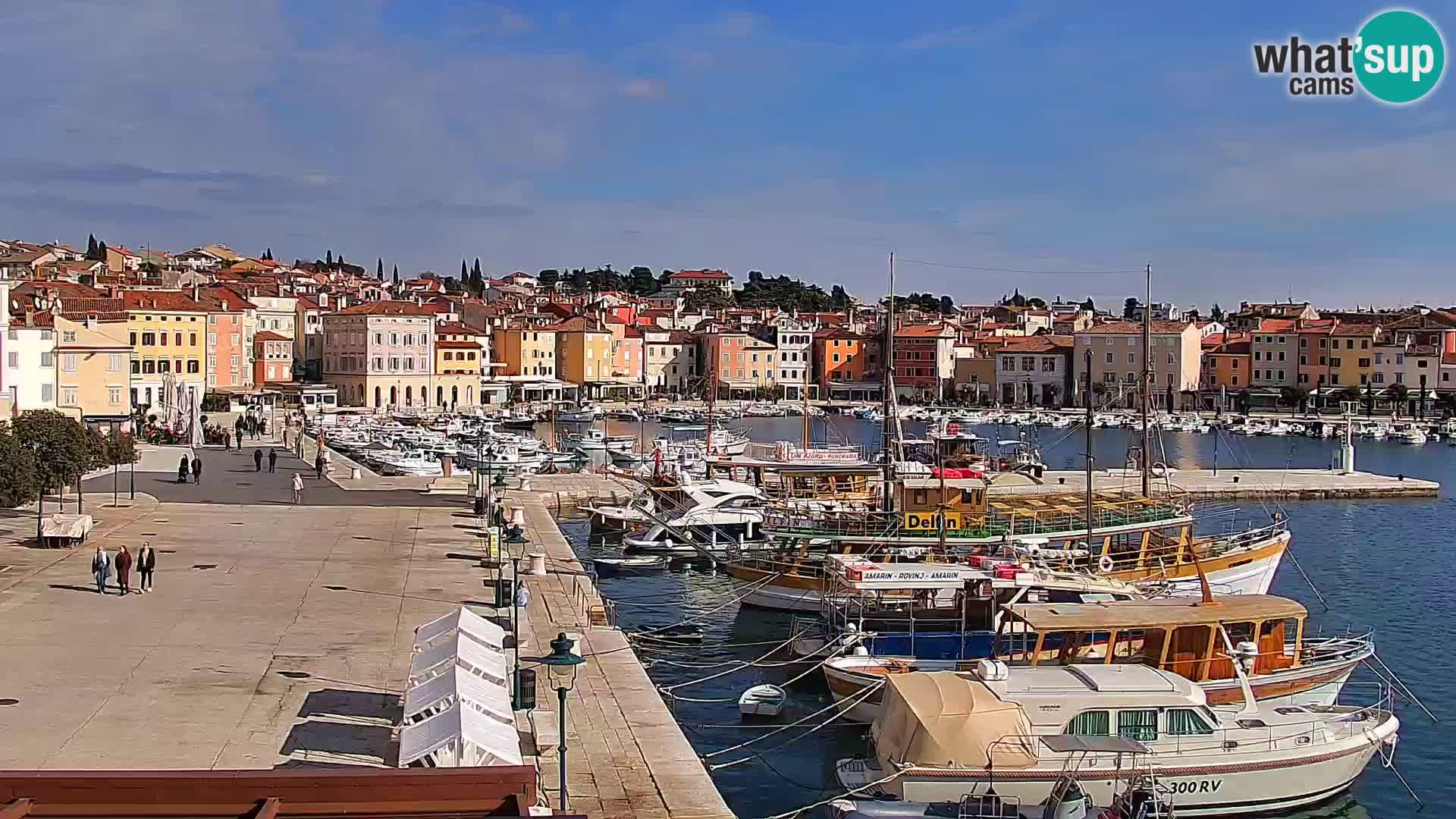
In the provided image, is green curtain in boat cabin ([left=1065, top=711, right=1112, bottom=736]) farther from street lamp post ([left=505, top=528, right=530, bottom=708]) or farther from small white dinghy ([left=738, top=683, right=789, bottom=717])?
street lamp post ([left=505, top=528, right=530, bottom=708])

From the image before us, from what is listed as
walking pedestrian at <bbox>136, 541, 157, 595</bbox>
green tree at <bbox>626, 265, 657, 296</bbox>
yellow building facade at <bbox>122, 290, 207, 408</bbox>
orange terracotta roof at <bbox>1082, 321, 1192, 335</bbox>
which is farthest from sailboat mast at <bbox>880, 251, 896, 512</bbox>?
green tree at <bbox>626, 265, 657, 296</bbox>

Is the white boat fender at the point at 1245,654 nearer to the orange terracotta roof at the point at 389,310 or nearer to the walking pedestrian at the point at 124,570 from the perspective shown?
the walking pedestrian at the point at 124,570

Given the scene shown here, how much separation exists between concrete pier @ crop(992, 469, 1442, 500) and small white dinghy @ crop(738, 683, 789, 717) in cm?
2331

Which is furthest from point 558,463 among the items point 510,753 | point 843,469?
point 510,753

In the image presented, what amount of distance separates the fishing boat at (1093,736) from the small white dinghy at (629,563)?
14592 millimetres

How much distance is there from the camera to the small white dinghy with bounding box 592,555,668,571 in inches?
1088

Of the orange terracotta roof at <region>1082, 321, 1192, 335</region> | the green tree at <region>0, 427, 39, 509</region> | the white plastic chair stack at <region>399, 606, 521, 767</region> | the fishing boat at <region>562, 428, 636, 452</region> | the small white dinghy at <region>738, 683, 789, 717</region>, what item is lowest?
the small white dinghy at <region>738, 683, 789, 717</region>

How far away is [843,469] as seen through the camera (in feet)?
102

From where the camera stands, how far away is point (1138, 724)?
492 inches

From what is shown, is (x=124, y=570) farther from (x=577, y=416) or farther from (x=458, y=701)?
(x=577, y=416)

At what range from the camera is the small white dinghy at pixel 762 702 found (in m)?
15.9

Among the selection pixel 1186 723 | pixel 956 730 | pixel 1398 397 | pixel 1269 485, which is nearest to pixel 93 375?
pixel 1269 485

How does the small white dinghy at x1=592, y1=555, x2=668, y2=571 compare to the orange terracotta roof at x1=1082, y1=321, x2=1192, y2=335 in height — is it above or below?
below

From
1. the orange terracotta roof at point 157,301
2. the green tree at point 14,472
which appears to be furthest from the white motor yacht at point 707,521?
the orange terracotta roof at point 157,301
